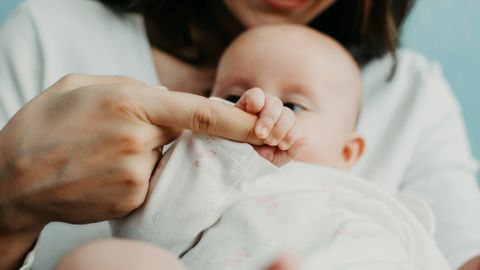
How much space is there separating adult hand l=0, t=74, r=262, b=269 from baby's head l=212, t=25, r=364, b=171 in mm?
351

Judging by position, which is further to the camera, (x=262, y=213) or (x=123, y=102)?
(x=262, y=213)

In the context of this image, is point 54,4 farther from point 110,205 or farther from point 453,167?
point 453,167

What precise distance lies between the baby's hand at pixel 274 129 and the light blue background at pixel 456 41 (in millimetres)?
1532

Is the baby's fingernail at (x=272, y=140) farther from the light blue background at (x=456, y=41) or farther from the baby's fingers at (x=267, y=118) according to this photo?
the light blue background at (x=456, y=41)

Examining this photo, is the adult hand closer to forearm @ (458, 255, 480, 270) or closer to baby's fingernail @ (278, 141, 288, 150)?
baby's fingernail @ (278, 141, 288, 150)

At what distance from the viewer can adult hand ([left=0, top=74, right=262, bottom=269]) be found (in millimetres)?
476

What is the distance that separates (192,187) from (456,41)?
1860 millimetres

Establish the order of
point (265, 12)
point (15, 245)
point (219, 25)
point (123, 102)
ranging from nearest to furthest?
1. point (123, 102)
2. point (15, 245)
3. point (265, 12)
4. point (219, 25)

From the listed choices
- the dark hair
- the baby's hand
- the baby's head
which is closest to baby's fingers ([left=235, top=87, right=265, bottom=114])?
the baby's hand

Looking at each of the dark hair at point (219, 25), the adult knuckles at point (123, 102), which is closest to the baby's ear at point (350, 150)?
the dark hair at point (219, 25)

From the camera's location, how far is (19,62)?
811 millimetres

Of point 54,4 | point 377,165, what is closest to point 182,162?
point 54,4

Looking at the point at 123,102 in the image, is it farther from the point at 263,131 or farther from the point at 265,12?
the point at 265,12

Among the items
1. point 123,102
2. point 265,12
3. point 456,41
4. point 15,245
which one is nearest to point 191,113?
point 123,102
